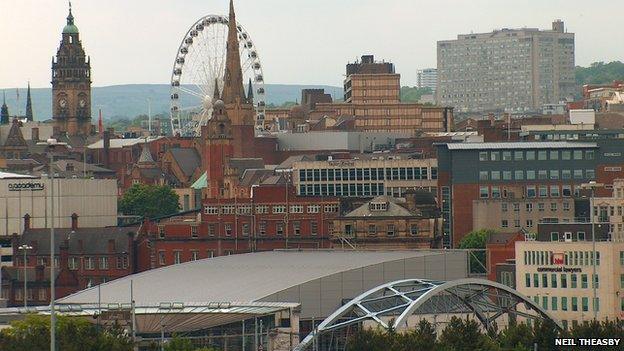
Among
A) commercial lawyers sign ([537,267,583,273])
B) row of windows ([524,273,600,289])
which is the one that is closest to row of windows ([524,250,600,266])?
→ commercial lawyers sign ([537,267,583,273])

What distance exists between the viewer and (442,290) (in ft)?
445

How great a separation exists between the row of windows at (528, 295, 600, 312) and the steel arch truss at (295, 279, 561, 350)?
1447 centimetres

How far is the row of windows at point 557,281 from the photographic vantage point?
164125 mm

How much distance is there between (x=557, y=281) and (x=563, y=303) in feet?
4.70

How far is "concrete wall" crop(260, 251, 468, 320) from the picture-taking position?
15438 cm

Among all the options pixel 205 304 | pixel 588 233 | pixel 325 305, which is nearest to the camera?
pixel 205 304

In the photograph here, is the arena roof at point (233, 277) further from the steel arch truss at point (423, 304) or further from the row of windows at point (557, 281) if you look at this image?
the steel arch truss at point (423, 304)

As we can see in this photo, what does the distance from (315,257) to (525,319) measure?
20285 mm

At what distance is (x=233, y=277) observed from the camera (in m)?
162

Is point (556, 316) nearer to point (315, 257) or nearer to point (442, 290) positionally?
point (315, 257)

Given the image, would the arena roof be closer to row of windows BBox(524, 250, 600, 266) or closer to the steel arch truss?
row of windows BBox(524, 250, 600, 266)

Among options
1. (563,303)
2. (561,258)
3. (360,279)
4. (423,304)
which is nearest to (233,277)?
(360,279)

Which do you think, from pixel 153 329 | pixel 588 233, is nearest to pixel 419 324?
pixel 153 329

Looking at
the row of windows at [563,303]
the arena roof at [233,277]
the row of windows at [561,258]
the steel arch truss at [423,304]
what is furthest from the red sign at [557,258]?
the steel arch truss at [423,304]
